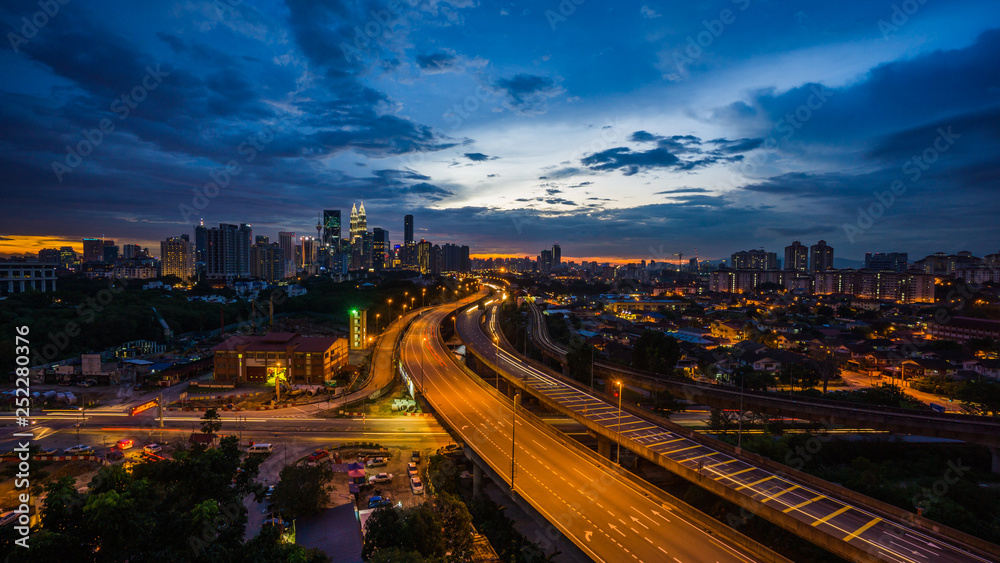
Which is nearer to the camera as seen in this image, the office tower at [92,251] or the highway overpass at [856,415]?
the highway overpass at [856,415]

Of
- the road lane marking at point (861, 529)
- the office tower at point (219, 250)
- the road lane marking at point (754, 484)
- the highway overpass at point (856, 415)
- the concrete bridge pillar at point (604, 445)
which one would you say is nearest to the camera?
the road lane marking at point (861, 529)

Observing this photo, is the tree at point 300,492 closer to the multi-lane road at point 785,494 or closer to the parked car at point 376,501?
the parked car at point 376,501

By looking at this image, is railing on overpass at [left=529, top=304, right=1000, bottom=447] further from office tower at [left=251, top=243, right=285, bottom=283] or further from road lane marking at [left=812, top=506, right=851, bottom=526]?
office tower at [left=251, top=243, right=285, bottom=283]

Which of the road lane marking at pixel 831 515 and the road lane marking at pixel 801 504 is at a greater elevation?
the road lane marking at pixel 801 504

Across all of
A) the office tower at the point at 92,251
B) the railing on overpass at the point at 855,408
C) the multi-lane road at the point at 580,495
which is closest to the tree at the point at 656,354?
the railing on overpass at the point at 855,408

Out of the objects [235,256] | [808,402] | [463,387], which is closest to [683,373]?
[808,402]

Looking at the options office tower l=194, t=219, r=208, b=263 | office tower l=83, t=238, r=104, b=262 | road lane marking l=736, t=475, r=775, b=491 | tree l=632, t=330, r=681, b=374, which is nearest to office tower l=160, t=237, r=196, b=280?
office tower l=194, t=219, r=208, b=263

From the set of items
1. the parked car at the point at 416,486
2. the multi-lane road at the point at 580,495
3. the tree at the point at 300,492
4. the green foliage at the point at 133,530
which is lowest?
the parked car at the point at 416,486
